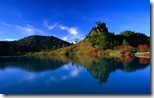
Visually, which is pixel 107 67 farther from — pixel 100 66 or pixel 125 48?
pixel 125 48

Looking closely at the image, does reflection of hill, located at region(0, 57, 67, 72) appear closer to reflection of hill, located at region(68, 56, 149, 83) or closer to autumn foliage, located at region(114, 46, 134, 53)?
reflection of hill, located at region(68, 56, 149, 83)

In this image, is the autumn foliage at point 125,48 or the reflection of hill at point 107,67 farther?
the autumn foliage at point 125,48

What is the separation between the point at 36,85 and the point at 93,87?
1.28 meters

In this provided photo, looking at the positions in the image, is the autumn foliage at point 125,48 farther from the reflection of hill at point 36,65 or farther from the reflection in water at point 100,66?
the reflection of hill at point 36,65

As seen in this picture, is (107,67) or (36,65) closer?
(107,67)

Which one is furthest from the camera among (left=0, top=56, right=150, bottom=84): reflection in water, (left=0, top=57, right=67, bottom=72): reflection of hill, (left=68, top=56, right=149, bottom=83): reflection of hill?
(left=0, top=57, right=67, bottom=72): reflection of hill

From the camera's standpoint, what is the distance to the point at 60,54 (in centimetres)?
1477

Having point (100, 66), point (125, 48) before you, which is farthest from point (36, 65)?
point (125, 48)

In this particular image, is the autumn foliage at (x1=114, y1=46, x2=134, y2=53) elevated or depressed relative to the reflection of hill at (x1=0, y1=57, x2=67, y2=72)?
elevated

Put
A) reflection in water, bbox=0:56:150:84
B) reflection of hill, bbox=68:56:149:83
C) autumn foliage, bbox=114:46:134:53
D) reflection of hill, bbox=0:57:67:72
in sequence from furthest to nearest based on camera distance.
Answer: autumn foliage, bbox=114:46:134:53 < reflection of hill, bbox=0:57:67:72 < reflection in water, bbox=0:56:150:84 < reflection of hill, bbox=68:56:149:83

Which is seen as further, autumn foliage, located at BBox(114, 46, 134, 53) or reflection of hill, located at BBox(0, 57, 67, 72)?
autumn foliage, located at BBox(114, 46, 134, 53)

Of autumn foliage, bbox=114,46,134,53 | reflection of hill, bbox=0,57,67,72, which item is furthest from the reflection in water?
autumn foliage, bbox=114,46,134,53

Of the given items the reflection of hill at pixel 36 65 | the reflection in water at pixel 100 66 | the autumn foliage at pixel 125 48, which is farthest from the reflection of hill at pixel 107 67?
the autumn foliage at pixel 125 48

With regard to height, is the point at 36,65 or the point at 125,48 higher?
the point at 125,48
